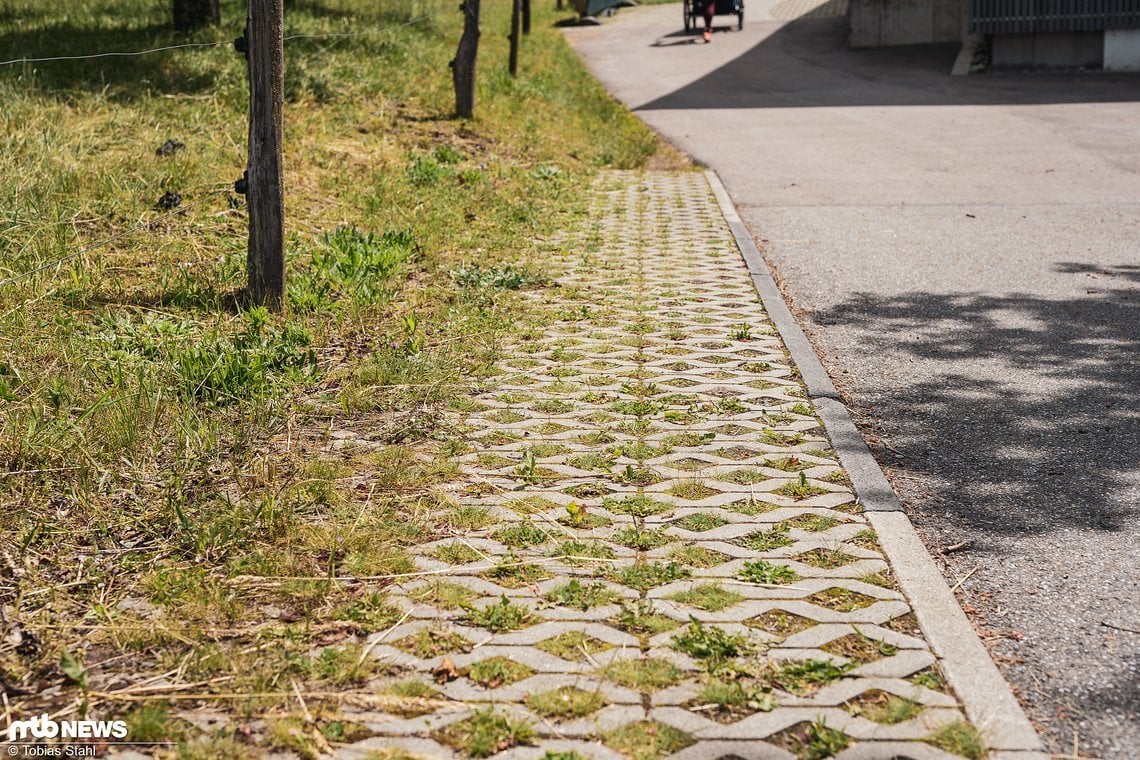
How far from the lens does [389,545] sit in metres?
4.56

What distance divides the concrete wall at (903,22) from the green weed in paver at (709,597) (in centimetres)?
2483

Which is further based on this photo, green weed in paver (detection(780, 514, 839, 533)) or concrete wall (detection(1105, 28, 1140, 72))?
concrete wall (detection(1105, 28, 1140, 72))

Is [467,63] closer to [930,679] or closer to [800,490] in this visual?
[800,490]

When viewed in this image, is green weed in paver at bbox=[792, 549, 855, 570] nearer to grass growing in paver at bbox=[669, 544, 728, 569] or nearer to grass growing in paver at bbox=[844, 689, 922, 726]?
grass growing in paver at bbox=[669, 544, 728, 569]

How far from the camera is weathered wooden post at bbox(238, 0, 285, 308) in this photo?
7.39m

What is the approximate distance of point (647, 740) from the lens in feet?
11.1

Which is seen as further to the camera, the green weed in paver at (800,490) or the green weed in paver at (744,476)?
the green weed in paver at (744,476)

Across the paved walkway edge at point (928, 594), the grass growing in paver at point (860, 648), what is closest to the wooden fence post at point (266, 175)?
the paved walkway edge at point (928, 594)

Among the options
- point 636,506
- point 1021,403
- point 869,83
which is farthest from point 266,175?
point 869,83

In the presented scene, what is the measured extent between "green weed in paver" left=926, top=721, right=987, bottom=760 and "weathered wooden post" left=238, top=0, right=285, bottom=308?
204 inches

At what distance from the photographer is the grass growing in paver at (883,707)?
346cm

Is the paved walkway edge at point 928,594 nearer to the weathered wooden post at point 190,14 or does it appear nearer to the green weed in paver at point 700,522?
the green weed in paver at point 700,522

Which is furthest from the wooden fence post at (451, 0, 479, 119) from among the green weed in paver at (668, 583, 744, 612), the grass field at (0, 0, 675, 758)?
the green weed in paver at (668, 583, 744, 612)

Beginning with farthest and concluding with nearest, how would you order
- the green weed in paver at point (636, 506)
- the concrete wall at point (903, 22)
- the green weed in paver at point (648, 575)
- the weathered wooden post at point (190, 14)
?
the concrete wall at point (903, 22), the weathered wooden post at point (190, 14), the green weed in paver at point (636, 506), the green weed in paver at point (648, 575)
